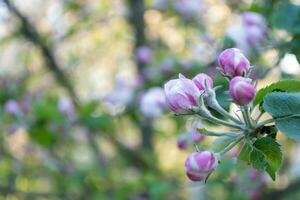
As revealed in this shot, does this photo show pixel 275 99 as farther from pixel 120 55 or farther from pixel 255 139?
pixel 120 55

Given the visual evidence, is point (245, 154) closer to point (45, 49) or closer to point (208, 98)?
point (208, 98)

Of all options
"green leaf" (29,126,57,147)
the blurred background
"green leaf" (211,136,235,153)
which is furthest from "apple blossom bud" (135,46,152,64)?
"green leaf" (211,136,235,153)

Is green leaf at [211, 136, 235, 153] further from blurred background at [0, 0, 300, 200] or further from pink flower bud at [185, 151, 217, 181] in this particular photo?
blurred background at [0, 0, 300, 200]

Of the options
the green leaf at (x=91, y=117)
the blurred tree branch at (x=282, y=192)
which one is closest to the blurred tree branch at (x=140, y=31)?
the green leaf at (x=91, y=117)

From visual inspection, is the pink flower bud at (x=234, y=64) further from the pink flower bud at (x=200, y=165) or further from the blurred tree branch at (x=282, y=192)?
the blurred tree branch at (x=282, y=192)

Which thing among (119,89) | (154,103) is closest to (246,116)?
(154,103)

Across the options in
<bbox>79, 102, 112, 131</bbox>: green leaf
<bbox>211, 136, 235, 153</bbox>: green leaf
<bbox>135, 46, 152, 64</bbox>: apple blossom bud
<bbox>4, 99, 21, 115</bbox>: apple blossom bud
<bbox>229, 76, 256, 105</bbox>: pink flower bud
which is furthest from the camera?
<bbox>135, 46, 152, 64</bbox>: apple blossom bud
